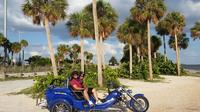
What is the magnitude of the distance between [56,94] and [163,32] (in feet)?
201

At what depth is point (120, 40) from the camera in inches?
2195

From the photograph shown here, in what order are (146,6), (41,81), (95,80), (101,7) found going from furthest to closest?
(146,6), (101,7), (95,80), (41,81)

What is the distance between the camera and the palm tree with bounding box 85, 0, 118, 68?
142ft

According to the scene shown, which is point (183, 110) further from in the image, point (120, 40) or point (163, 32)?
point (163, 32)

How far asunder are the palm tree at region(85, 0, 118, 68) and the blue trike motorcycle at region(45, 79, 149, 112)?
2795cm

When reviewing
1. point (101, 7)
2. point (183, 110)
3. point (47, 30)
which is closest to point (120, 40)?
point (101, 7)

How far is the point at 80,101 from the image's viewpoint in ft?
48.8

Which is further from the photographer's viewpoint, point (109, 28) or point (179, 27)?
point (179, 27)

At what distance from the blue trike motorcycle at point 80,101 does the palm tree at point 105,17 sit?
91.7ft

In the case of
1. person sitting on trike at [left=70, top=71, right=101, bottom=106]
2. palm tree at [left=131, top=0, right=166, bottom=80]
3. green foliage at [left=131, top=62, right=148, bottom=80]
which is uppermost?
palm tree at [left=131, top=0, right=166, bottom=80]

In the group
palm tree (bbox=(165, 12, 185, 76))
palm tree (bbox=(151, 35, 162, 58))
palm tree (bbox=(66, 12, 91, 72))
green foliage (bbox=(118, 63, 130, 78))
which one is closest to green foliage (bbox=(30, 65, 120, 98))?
palm tree (bbox=(66, 12, 91, 72))

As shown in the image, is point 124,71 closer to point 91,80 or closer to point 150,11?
point 150,11

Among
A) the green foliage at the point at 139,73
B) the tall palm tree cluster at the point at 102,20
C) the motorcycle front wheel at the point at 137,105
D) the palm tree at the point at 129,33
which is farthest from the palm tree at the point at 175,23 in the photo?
the motorcycle front wheel at the point at 137,105

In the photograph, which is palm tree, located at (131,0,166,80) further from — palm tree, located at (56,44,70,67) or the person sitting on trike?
Result: palm tree, located at (56,44,70,67)
